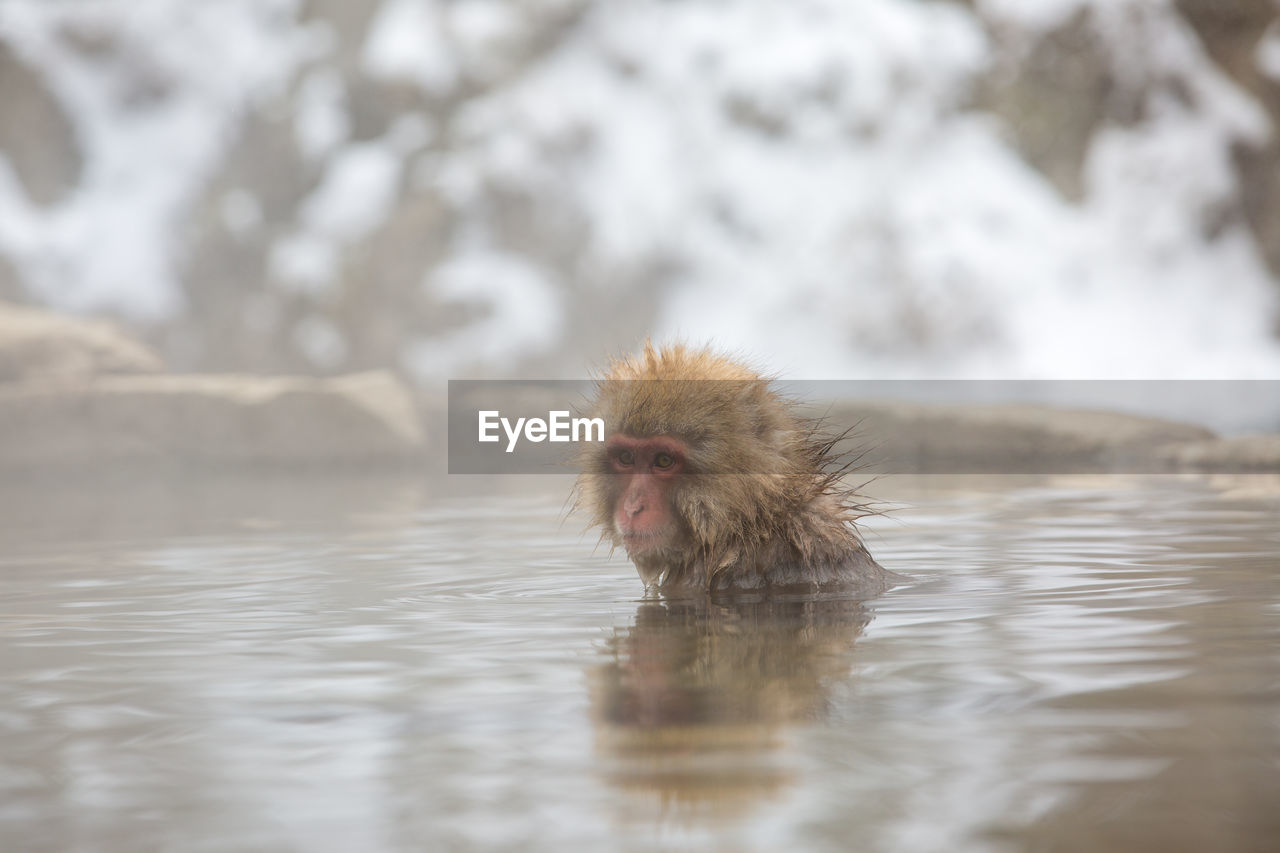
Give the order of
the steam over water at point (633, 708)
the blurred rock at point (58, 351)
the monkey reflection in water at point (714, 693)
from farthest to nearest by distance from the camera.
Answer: the blurred rock at point (58, 351)
the monkey reflection in water at point (714, 693)
the steam over water at point (633, 708)

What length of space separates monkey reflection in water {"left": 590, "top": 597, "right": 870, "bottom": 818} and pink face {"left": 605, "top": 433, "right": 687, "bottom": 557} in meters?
0.23

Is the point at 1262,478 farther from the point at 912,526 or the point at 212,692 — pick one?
the point at 212,692

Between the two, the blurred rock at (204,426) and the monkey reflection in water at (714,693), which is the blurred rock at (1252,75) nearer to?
the blurred rock at (204,426)

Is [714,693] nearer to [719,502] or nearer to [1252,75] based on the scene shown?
[719,502]

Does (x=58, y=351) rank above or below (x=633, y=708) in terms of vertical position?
above

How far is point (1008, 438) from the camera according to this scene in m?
11.1

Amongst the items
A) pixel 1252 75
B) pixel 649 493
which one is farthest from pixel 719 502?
pixel 1252 75

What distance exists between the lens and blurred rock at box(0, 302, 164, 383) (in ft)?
43.3

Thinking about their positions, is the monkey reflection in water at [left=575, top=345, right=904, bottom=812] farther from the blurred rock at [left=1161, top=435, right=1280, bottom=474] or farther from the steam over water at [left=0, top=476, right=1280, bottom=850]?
the blurred rock at [left=1161, top=435, right=1280, bottom=474]

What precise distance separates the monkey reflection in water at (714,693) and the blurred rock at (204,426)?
9202 millimetres

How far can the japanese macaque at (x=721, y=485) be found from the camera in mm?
4020

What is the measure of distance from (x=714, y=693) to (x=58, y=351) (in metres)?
12.2

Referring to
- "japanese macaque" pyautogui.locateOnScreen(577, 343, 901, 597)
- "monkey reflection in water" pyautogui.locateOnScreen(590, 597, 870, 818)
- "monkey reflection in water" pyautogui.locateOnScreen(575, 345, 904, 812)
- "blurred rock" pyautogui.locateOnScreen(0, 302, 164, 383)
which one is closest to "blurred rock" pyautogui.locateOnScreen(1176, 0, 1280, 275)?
"blurred rock" pyautogui.locateOnScreen(0, 302, 164, 383)

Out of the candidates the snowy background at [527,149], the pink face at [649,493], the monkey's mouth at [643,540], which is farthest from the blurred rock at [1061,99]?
the monkey's mouth at [643,540]
